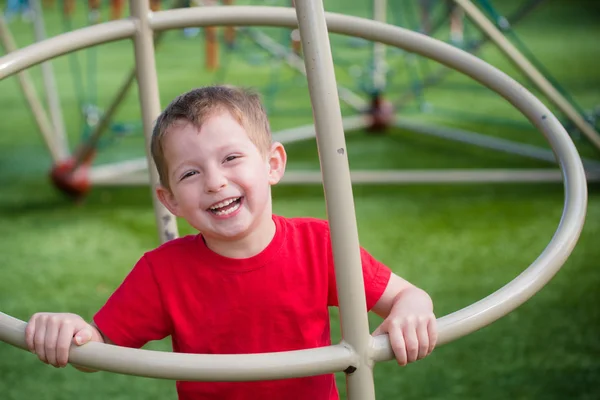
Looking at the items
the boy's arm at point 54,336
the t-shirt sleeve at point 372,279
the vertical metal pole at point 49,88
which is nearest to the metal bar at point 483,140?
the vertical metal pole at point 49,88

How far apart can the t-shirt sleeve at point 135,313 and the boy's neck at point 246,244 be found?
0.29 ft

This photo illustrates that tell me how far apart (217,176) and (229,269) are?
14 centimetres

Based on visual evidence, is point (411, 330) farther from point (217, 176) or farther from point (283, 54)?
point (283, 54)

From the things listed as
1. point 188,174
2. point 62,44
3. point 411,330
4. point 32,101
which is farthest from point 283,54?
point 411,330

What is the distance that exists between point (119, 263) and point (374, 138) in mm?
1506

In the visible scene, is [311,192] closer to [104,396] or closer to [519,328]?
[519,328]

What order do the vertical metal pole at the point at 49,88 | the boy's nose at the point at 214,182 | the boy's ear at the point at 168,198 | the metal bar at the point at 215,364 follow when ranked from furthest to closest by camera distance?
1. the vertical metal pole at the point at 49,88
2. the boy's ear at the point at 168,198
3. the boy's nose at the point at 214,182
4. the metal bar at the point at 215,364

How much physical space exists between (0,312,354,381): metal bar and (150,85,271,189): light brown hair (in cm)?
31

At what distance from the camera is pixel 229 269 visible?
1103 millimetres

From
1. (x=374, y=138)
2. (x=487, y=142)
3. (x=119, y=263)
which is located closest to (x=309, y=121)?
(x=374, y=138)

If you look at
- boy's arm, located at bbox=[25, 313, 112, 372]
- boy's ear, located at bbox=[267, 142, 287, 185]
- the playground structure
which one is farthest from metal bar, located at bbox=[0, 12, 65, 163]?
boy's arm, located at bbox=[25, 313, 112, 372]

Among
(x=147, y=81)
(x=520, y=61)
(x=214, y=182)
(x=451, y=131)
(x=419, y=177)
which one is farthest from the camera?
(x=451, y=131)

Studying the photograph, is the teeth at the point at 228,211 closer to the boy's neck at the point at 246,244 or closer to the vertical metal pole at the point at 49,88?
the boy's neck at the point at 246,244

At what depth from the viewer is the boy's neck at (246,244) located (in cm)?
111
